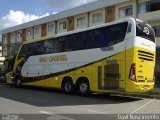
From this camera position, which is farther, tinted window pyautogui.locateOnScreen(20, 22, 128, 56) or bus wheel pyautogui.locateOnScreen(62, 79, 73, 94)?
bus wheel pyautogui.locateOnScreen(62, 79, 73, 94)

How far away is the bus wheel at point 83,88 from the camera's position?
59.0 ft

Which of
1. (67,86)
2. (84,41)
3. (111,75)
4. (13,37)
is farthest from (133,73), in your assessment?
(13,37)

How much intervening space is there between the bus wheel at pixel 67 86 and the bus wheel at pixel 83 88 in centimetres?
73

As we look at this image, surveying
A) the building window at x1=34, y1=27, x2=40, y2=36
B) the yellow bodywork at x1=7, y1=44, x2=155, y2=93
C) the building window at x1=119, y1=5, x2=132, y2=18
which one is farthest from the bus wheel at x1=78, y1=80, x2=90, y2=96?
the building window at x1=34, y1=27, x2=40, y2=36

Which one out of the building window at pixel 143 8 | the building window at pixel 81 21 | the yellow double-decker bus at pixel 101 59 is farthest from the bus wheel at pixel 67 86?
the building window at pixel 81 21

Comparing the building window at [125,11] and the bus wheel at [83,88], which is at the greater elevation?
the building window at [125,11]

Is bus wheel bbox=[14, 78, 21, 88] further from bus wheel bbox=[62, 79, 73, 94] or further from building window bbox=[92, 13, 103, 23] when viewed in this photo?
building window bbox=[92, 13, 103, 23]

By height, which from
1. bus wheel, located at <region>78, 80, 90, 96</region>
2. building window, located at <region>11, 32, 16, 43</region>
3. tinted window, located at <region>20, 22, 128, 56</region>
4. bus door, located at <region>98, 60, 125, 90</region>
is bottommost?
bus wheel, located at <region>78, 80, 90, 96</region>

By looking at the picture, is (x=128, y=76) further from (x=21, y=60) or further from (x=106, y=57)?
(x=21, y=60)

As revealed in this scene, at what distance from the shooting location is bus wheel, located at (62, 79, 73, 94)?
63.1 feet

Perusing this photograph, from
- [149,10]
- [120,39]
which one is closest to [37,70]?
[120,39]

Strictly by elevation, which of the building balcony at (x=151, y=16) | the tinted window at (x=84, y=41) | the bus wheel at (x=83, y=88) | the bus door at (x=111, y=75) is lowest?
the bus wheel at (x=83, y=88)

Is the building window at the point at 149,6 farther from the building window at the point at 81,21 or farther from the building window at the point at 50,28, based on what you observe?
the building window at the point at 50,28

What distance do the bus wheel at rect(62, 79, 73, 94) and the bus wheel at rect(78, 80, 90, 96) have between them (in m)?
0.73
